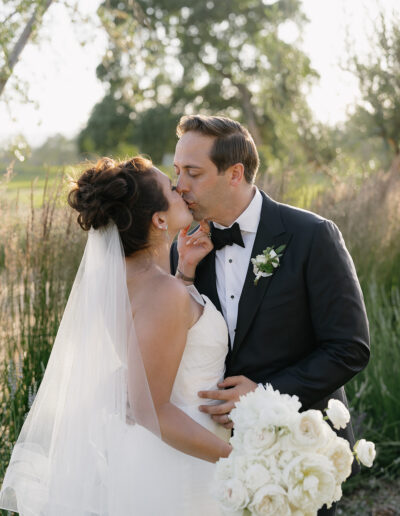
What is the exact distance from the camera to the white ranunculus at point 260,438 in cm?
188

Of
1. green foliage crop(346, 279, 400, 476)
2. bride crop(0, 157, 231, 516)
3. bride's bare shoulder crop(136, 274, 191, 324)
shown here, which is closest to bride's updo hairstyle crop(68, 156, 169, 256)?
bride crop(0, 157, 231, 516)

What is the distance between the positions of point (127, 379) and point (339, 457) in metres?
0.97

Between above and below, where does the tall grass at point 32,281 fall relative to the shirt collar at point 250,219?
below

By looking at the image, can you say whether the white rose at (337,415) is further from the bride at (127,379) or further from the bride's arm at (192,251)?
the bride's arm at (192,251)

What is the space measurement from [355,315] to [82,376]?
4.02ft

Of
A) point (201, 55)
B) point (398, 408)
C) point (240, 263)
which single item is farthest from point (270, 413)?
point (201, 55)

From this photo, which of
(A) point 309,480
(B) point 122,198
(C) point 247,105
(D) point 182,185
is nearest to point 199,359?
(B) point 122,198

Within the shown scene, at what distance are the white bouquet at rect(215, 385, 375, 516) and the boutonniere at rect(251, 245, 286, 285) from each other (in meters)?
1.09

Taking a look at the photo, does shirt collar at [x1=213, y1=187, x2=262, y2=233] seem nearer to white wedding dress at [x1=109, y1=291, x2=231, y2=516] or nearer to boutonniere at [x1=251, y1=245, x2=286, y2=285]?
boutonniere at [x1=251, y1=245, x2=286, y2=285]

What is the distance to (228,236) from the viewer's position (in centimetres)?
320

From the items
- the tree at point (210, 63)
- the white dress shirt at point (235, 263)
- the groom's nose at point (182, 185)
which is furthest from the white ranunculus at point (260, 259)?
the tree at point (210, 63)

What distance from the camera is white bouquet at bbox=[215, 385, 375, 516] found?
6.00 ft

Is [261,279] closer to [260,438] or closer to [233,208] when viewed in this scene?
[233,208]

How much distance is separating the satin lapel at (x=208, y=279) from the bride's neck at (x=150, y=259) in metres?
0.38
